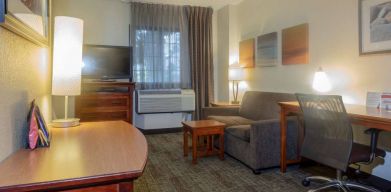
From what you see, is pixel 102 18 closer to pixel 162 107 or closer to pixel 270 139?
pixel 162 107

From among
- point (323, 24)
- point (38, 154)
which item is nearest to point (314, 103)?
point (323, 24)

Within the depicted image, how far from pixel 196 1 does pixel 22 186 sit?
14.9 feet

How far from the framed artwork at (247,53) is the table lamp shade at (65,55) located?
3214 millimetres

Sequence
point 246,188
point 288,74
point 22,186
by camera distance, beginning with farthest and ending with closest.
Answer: point 288,74
point 246,188
point 22,186

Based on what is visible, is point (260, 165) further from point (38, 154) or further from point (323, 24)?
point (38, 154)

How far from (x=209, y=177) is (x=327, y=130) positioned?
47.5 inches

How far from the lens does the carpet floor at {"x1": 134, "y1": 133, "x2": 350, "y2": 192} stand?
2432mm

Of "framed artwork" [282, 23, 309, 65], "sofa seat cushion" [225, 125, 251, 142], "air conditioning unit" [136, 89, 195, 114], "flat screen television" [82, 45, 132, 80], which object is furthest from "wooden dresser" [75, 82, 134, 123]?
"framed artwork" [282, 23, 309, 65]

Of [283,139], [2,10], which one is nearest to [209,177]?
[283,139]

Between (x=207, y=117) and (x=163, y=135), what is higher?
(x=207, y=117)

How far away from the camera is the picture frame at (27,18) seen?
0.84 m

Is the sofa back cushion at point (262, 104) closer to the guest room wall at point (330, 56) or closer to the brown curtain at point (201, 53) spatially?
the guest room wall at point (330, 56)

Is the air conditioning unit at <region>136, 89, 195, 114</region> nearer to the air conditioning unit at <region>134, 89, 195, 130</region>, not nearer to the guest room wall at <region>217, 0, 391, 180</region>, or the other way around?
the air conditioning unit at <region>134, 89, 195, 130</region>

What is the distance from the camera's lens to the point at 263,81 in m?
4.16
